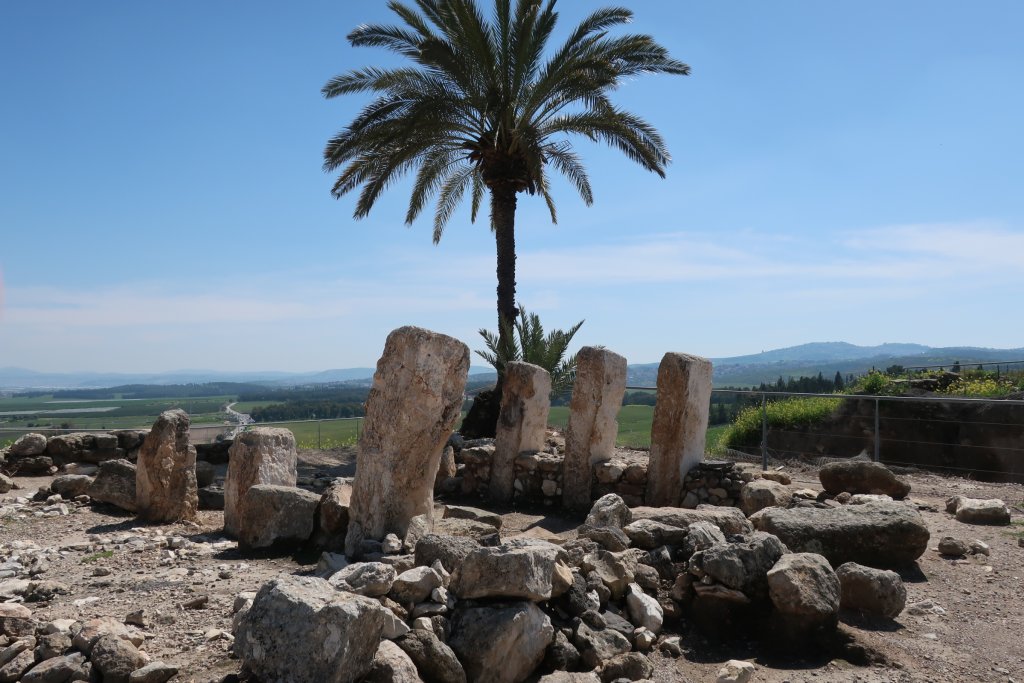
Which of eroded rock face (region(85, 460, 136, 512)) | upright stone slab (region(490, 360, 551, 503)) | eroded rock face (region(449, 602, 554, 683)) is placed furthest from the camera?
upright stone slab (region(490, 360, 551, 503))

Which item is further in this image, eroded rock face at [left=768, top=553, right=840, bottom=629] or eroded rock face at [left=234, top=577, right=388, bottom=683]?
eroded rock face at [left=768, top=553, right=840, bottom=629]

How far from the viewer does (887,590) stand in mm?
6020

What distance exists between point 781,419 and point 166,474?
45.9 ft

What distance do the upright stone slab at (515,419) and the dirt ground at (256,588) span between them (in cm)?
Answer: 218

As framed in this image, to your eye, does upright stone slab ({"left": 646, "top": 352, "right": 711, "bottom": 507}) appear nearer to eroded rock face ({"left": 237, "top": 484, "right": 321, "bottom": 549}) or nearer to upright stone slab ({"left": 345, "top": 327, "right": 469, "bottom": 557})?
upright stone slab ({"left": 345, "top": 327, "right": 469, "bottom": 557})

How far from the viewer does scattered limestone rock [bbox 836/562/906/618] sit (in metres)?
6.02

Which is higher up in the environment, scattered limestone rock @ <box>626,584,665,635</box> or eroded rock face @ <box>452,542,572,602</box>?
eroded rock face @ <box>452,542,572,602</box>

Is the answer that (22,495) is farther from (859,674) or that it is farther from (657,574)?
(859,674)

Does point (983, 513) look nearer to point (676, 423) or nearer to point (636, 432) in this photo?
point (676, 423)

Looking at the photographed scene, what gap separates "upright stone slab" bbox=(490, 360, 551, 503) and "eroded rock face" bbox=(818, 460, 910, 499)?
12.7ft

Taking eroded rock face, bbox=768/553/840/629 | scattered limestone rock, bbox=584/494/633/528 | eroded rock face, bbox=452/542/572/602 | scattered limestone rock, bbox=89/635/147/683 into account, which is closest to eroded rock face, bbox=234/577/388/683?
scattered limestone rock, bbox=89/635/147/683

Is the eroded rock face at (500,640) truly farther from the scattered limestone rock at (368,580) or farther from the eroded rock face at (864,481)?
the eroded rock face at (864,481)

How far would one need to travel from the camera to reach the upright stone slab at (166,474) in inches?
345

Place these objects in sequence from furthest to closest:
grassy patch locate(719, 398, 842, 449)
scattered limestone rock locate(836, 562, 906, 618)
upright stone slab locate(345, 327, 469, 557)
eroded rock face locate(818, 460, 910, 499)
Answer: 1. grassy patch locate(719, 398, 842, 449)
2. eroded rock face locate(818, 460, 910, 499)
3. upright stone slab locate(345, 327, 469, 557)
4. scattered limestone rock locate(836, 562, 906, 618)
